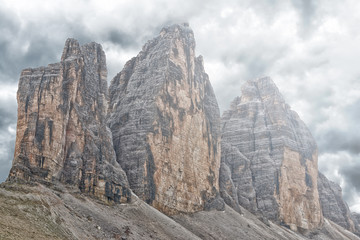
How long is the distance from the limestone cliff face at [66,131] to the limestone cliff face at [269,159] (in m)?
46.9

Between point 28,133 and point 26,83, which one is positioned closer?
point 28,133

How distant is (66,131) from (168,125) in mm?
29516

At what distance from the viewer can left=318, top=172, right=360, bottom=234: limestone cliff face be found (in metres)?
174

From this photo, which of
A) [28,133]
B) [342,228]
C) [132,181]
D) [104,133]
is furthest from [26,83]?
[342,228]

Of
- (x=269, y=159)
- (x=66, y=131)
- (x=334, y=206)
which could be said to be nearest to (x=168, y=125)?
(x=66, y=131)

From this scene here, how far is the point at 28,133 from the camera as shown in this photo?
7912 centimetres

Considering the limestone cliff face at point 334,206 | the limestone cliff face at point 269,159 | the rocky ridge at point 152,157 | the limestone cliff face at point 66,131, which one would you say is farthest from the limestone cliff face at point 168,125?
the limestone cliff face at point 334,206

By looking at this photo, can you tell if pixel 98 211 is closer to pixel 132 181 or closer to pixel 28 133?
pixel 28 133

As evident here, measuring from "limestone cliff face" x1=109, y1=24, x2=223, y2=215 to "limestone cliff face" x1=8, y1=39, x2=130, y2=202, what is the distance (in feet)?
37.0

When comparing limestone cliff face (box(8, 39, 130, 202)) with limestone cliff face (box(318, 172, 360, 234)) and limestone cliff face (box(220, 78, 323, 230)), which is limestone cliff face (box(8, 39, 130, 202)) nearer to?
limestone cliff face (box(220, 78, 323, 230))

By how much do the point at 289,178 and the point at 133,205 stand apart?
81.2 m

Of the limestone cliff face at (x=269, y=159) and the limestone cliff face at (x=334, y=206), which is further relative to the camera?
the limestone cliff face at (x=334, y=206)

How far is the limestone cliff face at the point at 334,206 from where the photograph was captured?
174m

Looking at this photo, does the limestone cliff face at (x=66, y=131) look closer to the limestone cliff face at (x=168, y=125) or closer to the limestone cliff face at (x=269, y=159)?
the limestone cliff face at (x=168, y=125)
